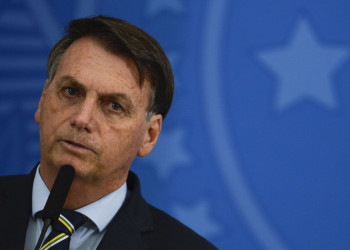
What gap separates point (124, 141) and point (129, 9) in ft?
3.34

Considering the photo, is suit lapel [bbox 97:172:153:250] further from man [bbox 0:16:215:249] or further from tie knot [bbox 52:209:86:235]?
tie knot [bbox 52:209:86:235]

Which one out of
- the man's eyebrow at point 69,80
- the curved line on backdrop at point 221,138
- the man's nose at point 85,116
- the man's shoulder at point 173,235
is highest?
the curved line on backdrop at point 221,138

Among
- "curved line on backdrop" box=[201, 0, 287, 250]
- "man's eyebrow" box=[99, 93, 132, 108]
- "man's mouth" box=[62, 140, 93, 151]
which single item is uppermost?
"curved line on backdrop" box=[201, 0, 287, 250]

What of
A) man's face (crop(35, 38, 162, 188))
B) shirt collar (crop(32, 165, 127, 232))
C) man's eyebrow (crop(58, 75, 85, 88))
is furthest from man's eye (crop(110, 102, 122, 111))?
shirt collar (crop(32, 165, 127, 232))

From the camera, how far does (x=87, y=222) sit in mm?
1502

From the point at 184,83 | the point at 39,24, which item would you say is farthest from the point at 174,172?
the point at 39,24

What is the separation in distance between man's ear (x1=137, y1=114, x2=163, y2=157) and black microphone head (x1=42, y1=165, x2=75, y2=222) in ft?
1.66

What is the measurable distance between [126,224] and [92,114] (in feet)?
1.29

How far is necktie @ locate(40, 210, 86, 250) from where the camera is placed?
4.23ft

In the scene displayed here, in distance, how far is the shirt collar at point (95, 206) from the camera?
4.89ft

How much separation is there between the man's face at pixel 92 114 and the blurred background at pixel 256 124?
0.60m

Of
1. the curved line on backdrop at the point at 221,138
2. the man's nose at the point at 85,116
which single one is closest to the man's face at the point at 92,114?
the man's nose at the point at 85,116

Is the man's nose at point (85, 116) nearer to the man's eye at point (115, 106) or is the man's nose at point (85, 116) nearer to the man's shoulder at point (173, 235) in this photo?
the man's eye at point (115, 106)

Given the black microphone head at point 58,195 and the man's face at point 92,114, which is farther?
the man's face at point 92,114
